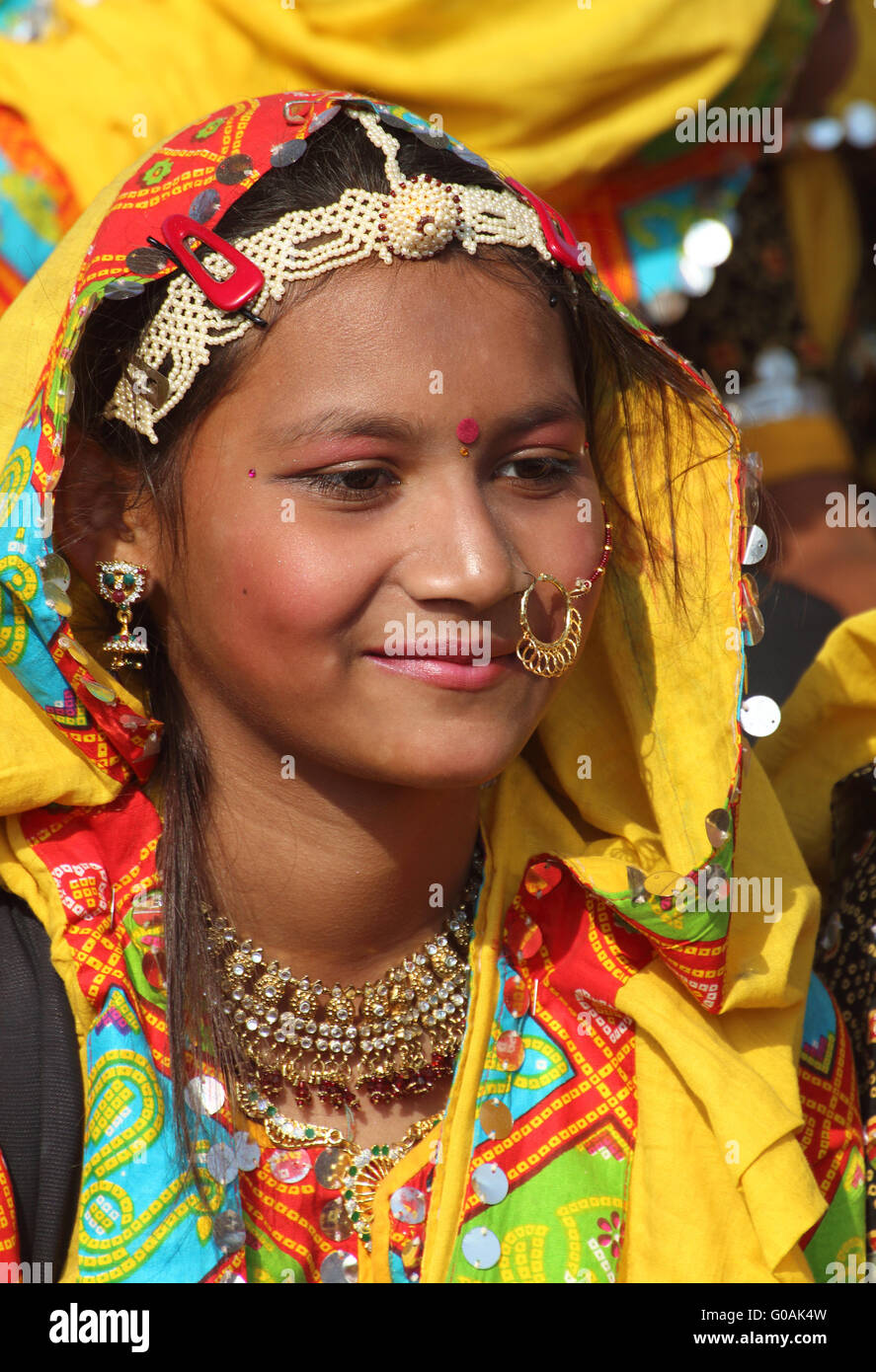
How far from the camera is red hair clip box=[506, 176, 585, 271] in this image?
2008 mm

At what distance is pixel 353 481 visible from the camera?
6.02 ft

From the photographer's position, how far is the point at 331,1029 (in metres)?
2.08

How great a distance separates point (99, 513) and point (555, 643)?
0.61 m

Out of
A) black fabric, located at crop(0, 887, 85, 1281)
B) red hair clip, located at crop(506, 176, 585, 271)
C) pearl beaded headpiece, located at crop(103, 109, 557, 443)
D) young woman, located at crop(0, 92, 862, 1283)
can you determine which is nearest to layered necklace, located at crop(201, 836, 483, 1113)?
young woman, located at crop(0, 92, 862, 1283)

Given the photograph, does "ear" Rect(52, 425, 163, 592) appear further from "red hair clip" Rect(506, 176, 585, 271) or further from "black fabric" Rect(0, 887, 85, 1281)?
"red hair clip" Rect(506, 176, 585, 271)

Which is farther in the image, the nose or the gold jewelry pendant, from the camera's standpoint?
the gold jewelry pendant

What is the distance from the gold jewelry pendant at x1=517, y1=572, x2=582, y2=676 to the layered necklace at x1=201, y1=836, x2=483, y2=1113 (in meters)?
0.47

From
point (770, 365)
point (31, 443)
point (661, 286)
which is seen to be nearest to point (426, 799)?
point (31, 443)

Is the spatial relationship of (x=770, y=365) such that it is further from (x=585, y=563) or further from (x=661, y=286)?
(x=585, y=563)

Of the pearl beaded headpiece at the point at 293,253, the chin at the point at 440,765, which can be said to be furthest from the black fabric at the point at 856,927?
the pearl beaded headpiece at the point at 293,253

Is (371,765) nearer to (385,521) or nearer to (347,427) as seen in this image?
(385,521)

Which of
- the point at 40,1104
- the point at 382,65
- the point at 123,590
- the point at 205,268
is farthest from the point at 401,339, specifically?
the point at 382,65

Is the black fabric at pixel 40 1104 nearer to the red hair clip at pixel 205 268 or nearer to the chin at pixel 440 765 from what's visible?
the chin at pixel 440 765
